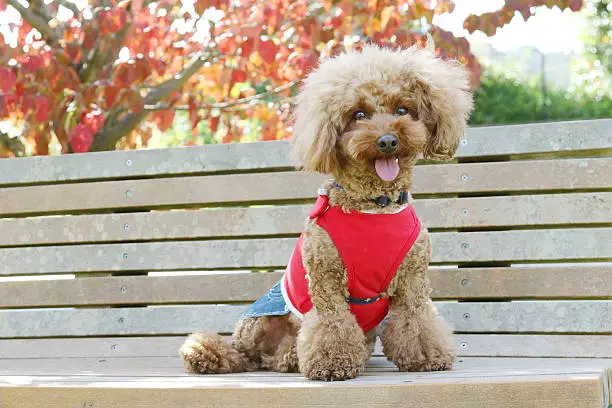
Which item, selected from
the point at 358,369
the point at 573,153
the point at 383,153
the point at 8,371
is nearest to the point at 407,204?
the point at 383,153

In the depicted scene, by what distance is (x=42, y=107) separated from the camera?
3.56 meters

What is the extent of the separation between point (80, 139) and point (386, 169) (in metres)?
1.95

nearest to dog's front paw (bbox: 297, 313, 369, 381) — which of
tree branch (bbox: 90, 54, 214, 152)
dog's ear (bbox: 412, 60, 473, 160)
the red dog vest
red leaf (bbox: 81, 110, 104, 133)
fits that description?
the red dog vest

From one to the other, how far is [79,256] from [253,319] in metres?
0.95

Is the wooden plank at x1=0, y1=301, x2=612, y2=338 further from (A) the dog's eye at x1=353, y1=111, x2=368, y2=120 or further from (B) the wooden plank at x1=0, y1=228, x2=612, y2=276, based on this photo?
(A) the dog's eye at x1=353, y1=111, x2=368, y2=120

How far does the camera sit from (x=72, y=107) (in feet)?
13.3

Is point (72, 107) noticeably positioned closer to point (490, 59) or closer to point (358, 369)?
point (358, 369)

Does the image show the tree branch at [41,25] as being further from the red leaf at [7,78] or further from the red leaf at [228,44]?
the red leaf at [228,44]

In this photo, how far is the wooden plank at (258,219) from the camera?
2.91 m

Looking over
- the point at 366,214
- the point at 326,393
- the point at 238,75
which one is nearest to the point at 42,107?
the point at 238,75

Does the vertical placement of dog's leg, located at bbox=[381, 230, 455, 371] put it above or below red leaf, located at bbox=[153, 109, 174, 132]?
below

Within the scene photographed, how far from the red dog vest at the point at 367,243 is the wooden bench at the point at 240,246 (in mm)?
267

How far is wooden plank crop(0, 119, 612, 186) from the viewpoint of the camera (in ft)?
9.59

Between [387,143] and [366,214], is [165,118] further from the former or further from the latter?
[387,143]
